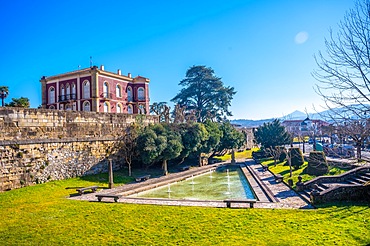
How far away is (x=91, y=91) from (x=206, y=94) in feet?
56.5

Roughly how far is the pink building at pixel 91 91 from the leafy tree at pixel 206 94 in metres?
8.43

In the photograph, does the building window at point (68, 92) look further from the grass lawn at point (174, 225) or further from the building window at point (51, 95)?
the grass lawn at point (174, 225)

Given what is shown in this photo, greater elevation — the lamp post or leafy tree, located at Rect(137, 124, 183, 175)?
the lamp post

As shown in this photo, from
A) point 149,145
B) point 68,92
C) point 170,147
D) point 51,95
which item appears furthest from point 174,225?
point 51,95

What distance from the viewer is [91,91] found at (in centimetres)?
3184

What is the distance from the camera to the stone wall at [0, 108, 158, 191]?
14.6m

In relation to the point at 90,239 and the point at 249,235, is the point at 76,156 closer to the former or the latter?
the point at 90,239

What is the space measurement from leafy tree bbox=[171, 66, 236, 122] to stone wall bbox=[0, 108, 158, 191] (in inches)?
826

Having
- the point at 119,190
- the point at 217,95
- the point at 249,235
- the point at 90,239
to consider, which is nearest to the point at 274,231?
the point at 249,235

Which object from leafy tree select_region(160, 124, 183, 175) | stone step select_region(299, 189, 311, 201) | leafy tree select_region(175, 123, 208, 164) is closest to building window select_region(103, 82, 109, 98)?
leafy tree select_region(175, 123, 208, 164)

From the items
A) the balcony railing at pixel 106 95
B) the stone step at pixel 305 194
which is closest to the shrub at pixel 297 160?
the stone step at pixel 305 194

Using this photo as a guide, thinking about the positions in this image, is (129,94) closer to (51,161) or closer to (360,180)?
(51,161)

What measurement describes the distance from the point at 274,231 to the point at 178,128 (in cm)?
1608

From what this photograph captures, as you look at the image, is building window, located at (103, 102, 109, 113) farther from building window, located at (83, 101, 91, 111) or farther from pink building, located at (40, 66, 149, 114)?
building window, located at (83, 101, 91, 111)
